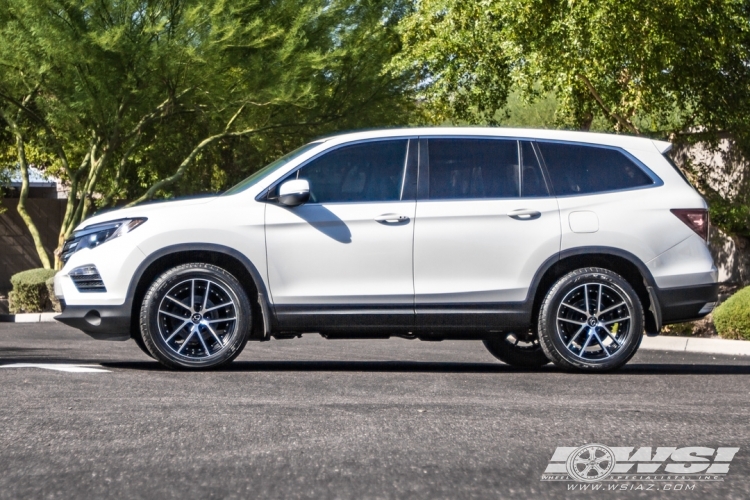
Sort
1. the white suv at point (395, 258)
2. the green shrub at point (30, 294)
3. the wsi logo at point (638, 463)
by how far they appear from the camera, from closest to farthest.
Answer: the wsi logo at point (638, 463)
the white suv at point (395, 258)
the green shrub at point (30, 294)

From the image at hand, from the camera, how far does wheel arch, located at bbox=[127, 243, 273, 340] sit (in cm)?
894

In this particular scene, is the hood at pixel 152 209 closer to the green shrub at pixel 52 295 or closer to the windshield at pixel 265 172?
the windshield at pixel 265 172

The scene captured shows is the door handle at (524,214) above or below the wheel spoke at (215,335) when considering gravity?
above

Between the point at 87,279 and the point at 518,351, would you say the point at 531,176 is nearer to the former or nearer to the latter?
Answer: the point at 518,351

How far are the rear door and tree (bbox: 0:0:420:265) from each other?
541 inches

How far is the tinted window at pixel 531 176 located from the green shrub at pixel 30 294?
52.1 feet

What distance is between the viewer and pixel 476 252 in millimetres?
9055

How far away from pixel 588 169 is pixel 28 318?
49.0 ft

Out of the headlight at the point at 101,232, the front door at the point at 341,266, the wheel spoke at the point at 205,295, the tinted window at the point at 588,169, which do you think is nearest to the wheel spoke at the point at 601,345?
the tinted window at the point at 588,169

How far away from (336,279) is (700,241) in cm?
275

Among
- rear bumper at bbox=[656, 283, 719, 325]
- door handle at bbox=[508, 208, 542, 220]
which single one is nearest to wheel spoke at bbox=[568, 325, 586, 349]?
rear bumper at bbox=[656, 283, 719, 325]

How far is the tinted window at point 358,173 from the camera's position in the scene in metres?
9.14

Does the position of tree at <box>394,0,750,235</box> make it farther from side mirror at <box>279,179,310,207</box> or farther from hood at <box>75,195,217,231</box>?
hood at <box>75,195,217,231</box>

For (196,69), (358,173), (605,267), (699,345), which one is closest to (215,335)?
(358,173)
